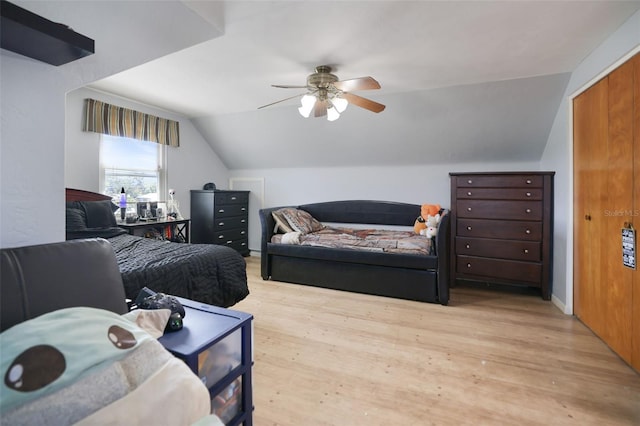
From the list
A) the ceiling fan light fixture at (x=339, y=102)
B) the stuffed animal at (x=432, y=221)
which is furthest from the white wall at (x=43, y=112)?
the stuffed animal at (x=432, y=221)

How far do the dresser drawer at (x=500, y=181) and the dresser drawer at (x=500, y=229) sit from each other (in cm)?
41

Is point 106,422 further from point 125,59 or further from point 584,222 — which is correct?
point 584,222

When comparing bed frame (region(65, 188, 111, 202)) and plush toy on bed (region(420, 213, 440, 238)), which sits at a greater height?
bed frame (region(65, 188, 111, 202))

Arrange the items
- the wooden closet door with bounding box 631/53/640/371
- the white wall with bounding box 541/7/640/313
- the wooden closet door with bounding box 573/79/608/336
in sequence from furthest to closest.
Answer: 1. the wooden closet door with bounding box 573/79/608/336
2. the white wall with bounding box 541/7/640/313
3. the wooden closet door with bounding box 631/53/640/371

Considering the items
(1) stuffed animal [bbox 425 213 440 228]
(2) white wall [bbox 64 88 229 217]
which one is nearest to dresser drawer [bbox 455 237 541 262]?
(1) stuffed animal [bbox 425 213 440 228]

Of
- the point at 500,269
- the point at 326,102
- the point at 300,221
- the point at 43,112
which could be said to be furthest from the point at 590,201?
the point at 43,112

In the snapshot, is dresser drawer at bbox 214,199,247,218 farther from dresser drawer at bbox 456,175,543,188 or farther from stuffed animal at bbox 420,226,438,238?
dresser drawer at bbox 456,175,543,188

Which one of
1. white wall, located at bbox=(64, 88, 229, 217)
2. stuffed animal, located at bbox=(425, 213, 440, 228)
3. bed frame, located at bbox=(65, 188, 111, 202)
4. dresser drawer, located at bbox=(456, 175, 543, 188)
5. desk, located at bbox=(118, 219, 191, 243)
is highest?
white wall, located at bbox=(64, 88, 229, 217)

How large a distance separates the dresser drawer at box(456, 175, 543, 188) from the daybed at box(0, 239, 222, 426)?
3520mm

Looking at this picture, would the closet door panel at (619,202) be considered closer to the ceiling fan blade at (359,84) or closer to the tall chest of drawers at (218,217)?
the ceiling fan blade at (359,84)

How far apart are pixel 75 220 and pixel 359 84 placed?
2792 millimetres

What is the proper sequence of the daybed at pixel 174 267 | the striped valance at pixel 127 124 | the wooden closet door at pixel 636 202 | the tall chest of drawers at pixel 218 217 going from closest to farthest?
the daybed at pixel 174 267 → the wooden closet door at pixel 636 202 → the striped valance at pixel 127 124 → the tall chest of drawers at pixel 218 217

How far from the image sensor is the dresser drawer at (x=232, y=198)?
4606mm

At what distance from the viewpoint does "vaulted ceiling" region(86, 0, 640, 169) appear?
6.35 feet
